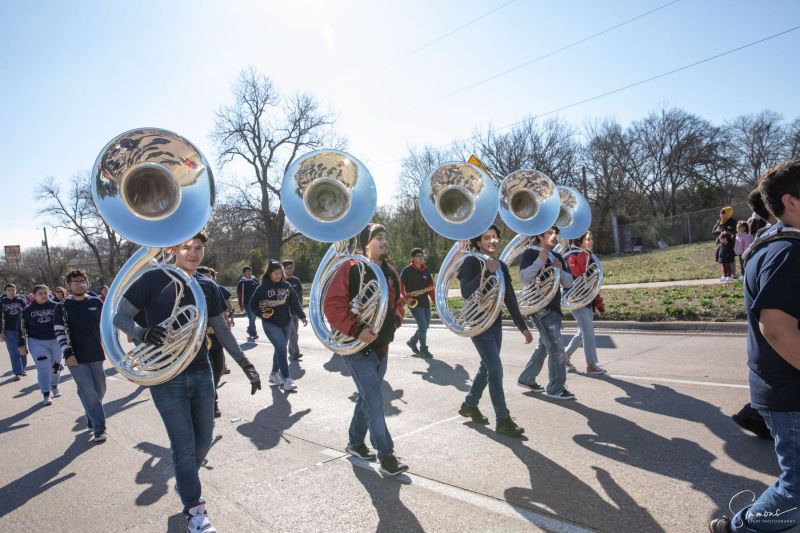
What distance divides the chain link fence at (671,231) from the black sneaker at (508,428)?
28.6 metres

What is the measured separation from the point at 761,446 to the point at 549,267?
2.52m

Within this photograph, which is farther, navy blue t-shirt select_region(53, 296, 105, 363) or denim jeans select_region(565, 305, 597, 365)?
denim jeans select_region(565, 305, 597, 365)


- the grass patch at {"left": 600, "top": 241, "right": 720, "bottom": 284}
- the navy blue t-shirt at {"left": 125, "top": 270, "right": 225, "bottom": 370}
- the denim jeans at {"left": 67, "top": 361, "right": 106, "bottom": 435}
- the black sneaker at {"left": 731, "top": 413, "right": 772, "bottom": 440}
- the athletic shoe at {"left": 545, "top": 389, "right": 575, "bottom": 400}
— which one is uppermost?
the navy blue t-shirt at {"left": 125, "top": 270, "right": 225, "bottom": 370}

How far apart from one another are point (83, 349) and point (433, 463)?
4038mm

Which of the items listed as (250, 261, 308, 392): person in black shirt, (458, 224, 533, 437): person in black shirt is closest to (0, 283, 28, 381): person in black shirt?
(250, 261, 308, 392): person in black shirt

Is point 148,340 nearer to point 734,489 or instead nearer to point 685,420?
point 734,489

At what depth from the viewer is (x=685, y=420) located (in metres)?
4.85

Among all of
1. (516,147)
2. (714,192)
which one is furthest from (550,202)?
(714,192)

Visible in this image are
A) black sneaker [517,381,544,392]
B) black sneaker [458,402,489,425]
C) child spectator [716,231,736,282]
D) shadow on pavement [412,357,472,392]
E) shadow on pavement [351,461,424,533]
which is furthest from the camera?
child spectator [716,231,736,282]

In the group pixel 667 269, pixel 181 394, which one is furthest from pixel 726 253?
pixel 181 394

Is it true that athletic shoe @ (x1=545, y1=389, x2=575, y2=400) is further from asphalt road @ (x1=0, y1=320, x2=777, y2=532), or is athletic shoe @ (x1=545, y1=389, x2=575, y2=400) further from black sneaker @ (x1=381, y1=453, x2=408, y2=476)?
black sneaker @ (x1=381, y1=453, x2=408, y2=476)

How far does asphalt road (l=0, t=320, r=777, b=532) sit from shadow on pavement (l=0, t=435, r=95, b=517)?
0.02 metres

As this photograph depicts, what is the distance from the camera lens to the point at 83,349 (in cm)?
591

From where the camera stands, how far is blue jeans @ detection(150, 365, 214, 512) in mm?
3449
